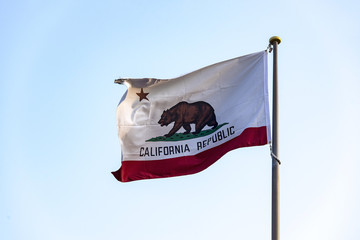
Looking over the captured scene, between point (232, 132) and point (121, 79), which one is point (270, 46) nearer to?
point (232, 132)

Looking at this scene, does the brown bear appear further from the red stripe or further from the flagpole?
the flagpole

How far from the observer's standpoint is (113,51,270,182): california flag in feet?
31.0

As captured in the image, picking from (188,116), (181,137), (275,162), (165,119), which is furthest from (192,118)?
(275,162)

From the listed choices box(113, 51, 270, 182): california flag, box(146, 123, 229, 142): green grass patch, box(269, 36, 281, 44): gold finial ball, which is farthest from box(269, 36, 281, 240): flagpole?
box(146, 123, 229, 142): green grass patch

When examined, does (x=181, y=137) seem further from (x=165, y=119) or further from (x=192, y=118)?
(x=165, y=119)

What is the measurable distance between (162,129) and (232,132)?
1.87 m

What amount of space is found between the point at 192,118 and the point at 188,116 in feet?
0.52

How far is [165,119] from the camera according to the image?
426 inches

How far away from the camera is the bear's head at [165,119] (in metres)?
10.7

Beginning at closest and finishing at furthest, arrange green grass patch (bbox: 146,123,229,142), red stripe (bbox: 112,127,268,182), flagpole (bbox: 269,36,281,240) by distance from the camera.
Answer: flagpole (bbox: 269,36,281,240) → red stripe (bbox: 112,127,268,182) → green grass patch (bbox: 146,123,229,142)

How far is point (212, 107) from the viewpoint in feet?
33.6

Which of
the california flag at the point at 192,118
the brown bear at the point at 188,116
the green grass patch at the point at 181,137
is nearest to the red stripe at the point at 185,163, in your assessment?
the california flag at the point at 192,118

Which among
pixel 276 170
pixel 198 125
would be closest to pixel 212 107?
pixel 198 125

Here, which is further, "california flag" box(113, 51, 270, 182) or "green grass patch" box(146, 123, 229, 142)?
"green grass patch" box(146, 123, 229, 142)
